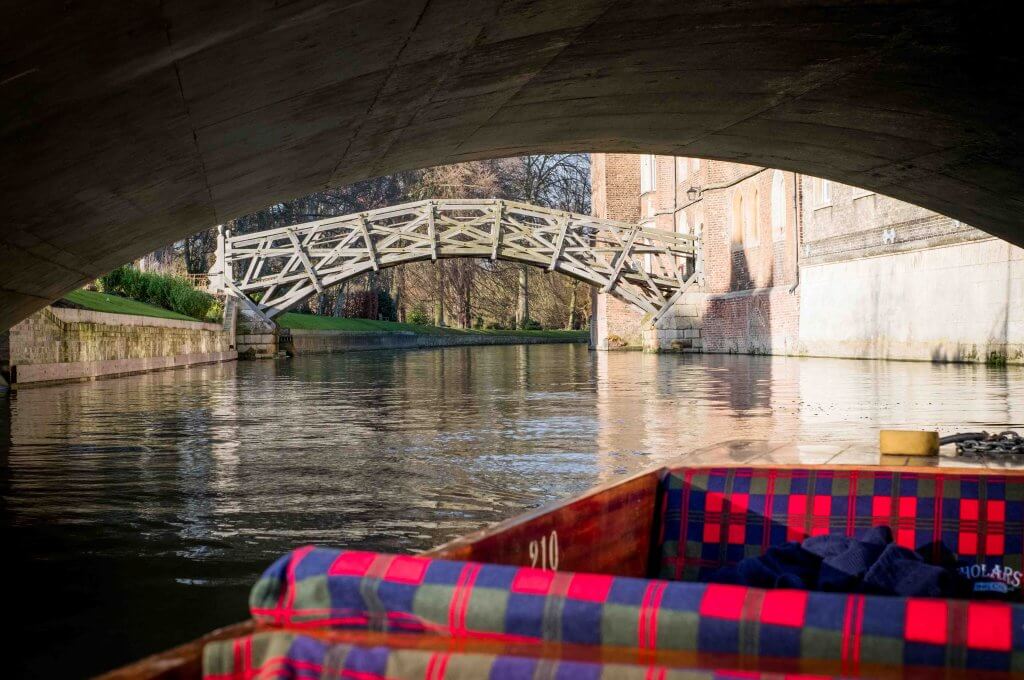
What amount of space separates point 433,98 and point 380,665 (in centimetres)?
634

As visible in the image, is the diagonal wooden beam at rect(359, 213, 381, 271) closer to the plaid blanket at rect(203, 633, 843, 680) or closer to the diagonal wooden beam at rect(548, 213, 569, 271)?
the diagonal wooden beam at rect(548, 213, 569, 271)

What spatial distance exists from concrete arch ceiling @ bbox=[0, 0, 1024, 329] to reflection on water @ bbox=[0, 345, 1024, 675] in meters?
1.72

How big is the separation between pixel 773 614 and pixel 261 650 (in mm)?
712

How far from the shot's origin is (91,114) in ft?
16.7

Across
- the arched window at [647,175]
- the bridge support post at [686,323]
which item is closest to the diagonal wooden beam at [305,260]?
the bridge support post at [686,323]

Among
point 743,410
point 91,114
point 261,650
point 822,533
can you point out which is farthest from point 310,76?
point 743,410

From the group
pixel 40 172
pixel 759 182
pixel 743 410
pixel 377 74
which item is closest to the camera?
pixel 40 172

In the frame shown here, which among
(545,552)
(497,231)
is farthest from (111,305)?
(545,552)

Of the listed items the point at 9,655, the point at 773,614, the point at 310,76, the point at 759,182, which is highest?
the point at 759,182

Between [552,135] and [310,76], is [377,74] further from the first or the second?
[552,135]

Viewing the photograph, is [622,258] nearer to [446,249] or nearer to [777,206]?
[446,249]

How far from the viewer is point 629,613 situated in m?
1.52

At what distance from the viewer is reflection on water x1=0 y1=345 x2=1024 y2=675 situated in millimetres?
4438

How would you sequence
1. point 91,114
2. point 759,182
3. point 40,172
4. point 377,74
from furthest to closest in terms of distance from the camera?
point 759,182 → point 377,74 → point 40,172 → point 91,114
